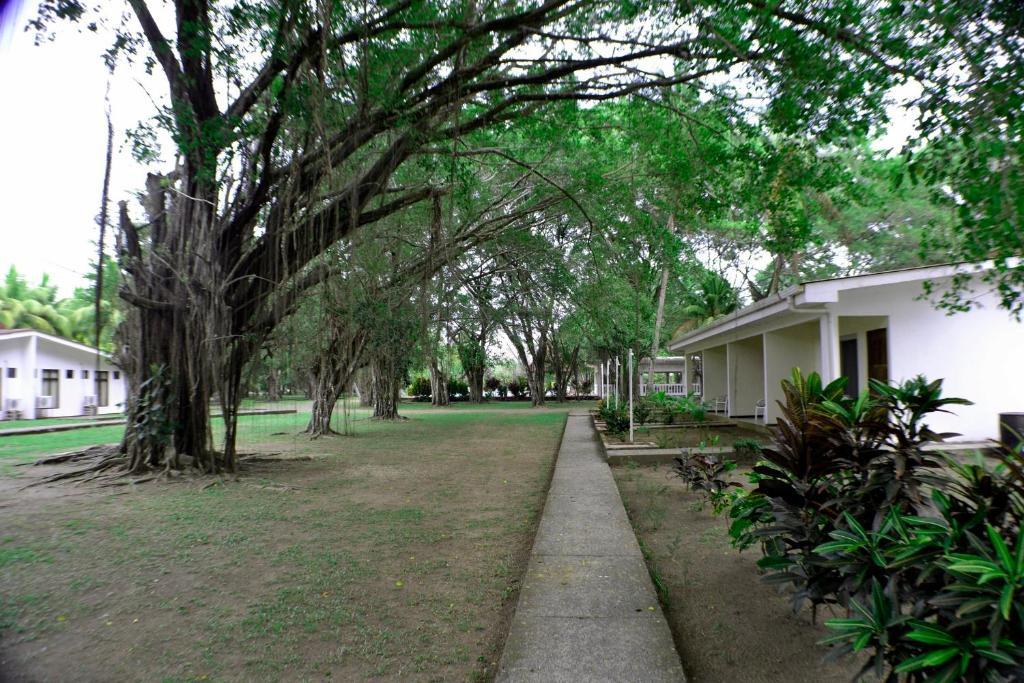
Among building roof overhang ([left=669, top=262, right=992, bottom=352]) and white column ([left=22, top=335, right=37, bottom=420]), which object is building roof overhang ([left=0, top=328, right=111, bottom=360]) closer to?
white column ([left=22, top=335, right=37, bottom=420])

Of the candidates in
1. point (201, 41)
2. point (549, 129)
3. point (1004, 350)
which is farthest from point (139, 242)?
point (1004, 350)

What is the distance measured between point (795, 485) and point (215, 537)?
18.0 feet

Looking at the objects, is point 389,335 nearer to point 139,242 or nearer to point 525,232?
point 525,232

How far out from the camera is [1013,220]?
184 inches

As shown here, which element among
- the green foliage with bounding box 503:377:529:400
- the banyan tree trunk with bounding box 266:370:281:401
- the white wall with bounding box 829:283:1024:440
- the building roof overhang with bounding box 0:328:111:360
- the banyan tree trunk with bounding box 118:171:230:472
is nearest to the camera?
the banyan tree trunk with bounding box 118:171:230:472

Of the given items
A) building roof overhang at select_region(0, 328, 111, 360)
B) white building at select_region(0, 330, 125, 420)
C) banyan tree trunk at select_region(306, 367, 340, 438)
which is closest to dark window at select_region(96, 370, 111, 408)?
white building at select_region(0, 330, 125, 420)

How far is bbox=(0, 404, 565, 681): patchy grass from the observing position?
361cm

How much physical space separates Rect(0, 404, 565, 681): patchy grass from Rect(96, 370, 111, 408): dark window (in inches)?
894

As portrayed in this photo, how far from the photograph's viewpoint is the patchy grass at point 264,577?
3.61m

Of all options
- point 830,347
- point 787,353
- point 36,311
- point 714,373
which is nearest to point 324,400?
point 787,353

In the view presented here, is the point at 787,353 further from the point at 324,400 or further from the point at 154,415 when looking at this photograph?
the point at 154,415

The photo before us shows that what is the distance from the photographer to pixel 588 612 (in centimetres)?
407

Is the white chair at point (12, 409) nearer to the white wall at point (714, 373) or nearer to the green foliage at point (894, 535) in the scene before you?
the white wall at point (714, 373)

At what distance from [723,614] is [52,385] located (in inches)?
1186
